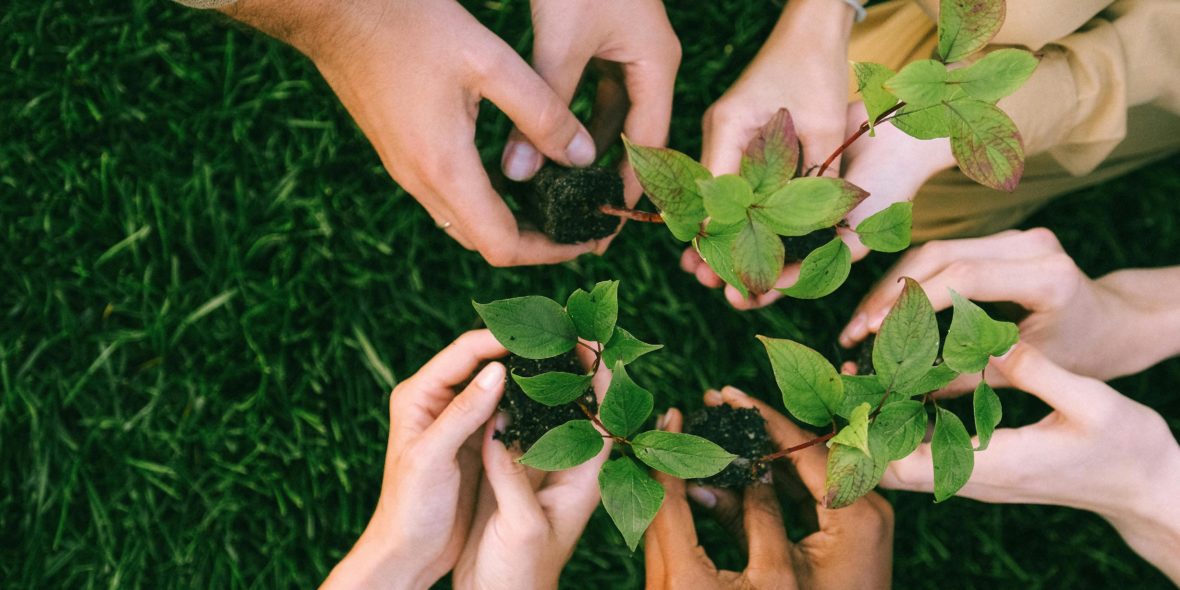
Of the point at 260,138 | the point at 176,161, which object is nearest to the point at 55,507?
the point at 176,161

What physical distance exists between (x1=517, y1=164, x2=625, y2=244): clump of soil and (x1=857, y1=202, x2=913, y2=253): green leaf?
1.66ft

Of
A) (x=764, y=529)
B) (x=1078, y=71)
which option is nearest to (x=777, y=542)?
(x=764, y=529)

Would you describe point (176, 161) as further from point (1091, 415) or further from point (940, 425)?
point (1091, 415)

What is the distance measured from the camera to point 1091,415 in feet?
4.48

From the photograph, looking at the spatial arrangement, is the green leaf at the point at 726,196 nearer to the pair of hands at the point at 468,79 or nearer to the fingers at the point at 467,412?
the pair of hands at the point at 468,79

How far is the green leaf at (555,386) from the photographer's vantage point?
92 centimetres

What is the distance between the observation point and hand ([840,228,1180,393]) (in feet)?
4.68

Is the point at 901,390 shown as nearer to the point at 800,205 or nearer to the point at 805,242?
the point at 800,205

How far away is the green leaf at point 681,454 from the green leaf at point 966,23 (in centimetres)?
51

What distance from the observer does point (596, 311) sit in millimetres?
920

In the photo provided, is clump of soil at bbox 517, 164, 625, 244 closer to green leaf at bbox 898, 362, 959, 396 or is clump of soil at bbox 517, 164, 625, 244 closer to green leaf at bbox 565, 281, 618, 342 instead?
green leaf at bbox 565, 281, 618, 342

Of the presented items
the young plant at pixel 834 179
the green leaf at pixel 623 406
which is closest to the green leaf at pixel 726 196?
the young plant at pixel 834 179

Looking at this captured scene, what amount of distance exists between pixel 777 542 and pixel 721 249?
2.81 feet

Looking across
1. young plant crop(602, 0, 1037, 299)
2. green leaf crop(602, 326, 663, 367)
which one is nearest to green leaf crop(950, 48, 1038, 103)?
young plant crop(602, 0, 1037, 299)
